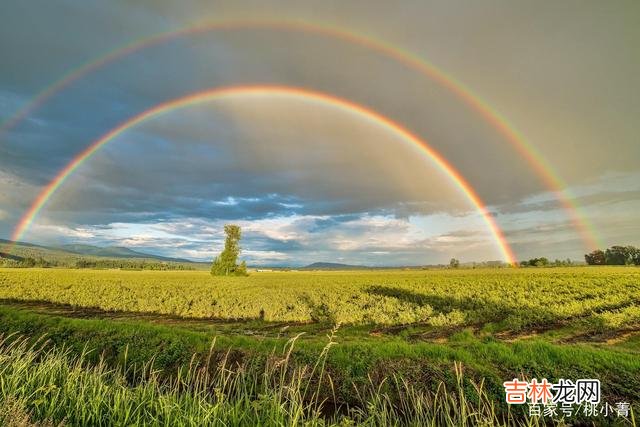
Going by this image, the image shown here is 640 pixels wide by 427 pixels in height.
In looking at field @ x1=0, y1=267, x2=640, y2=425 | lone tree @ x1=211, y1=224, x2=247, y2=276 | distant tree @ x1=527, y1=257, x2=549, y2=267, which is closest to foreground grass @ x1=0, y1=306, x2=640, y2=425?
field @ x1=0, y1=267, x2=640, y2=425

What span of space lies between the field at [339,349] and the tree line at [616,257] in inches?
7117

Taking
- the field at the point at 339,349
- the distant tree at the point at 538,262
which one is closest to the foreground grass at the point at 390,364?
the field at the point at 339,349

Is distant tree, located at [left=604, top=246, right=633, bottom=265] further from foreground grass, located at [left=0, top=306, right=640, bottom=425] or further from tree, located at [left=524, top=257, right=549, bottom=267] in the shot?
foreground grass, located at [left=0, top=306, right=640, bottom=425]

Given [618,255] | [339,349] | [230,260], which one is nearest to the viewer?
[339,349]

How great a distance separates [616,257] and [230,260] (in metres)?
187

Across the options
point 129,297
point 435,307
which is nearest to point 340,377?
point 435,307

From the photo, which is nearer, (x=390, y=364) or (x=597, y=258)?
(x=390, y=364)

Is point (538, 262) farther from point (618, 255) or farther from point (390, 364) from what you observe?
point (390, 364)

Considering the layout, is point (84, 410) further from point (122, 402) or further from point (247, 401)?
point (247, 401)

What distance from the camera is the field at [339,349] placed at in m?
7.05

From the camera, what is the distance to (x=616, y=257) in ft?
596

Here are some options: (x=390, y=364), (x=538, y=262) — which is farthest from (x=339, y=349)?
(x=538, y=262)

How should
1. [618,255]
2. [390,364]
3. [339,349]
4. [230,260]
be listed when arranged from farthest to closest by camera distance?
[618,255]
[230,260]
[339,349]
[390,364]

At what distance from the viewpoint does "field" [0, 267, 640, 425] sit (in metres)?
7.05
